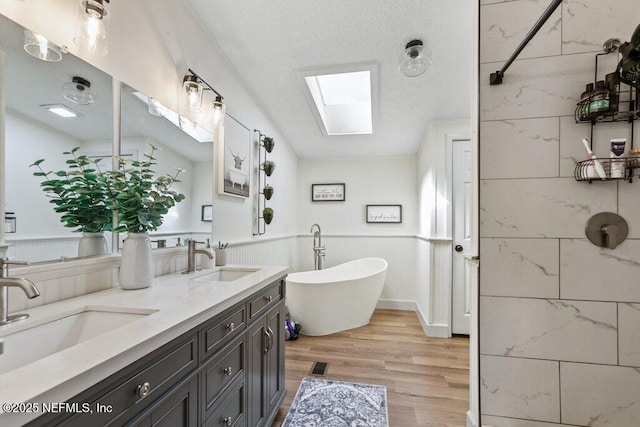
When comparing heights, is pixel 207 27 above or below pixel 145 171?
above

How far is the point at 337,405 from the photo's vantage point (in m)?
Result: 1.86

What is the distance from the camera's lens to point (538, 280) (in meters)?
1.27

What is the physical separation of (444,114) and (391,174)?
4.35 feet

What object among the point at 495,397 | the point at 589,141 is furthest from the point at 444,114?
the point at 495,397

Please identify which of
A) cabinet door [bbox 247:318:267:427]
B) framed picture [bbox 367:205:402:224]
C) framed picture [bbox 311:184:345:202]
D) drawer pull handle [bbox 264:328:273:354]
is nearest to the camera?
cabinet door [bbox 247:318:267:427]

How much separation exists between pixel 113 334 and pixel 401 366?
2291 mm

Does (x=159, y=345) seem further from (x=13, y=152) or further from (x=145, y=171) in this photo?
(x=145, y=171)

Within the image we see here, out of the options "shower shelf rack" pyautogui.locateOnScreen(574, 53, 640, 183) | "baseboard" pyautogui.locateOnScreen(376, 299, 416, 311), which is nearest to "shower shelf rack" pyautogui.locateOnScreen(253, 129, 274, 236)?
"baseboard" pyautogui.locateOnScreen(376, 299, 416, 311)

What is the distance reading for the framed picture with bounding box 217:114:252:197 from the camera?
210cm

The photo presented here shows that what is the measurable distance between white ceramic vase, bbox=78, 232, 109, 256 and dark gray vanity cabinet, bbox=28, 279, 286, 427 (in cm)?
63

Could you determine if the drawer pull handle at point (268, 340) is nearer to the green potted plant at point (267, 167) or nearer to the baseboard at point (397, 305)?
the green potted plant at point (267, 167)

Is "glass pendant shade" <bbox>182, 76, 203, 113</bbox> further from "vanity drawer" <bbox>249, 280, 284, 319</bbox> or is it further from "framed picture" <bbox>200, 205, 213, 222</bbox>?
"vanity drawer" <bbox>249, 280, 284, 319</bbox>

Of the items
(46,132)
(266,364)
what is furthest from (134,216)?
(266,364)

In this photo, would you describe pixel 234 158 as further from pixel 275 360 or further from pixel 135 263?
pixel 275 360
